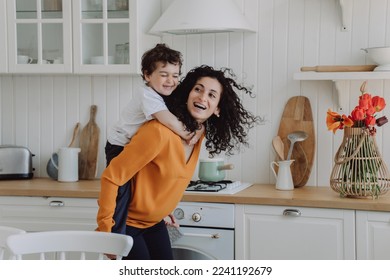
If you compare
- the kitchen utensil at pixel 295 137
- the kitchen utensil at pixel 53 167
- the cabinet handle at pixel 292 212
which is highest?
the kitchen utensil at pixel 295 137

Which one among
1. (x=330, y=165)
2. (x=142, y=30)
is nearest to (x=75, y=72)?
(x=142, y=30)

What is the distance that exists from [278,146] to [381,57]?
2.21 ft

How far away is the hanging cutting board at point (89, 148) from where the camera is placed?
157 inches

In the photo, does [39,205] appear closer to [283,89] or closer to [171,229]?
[171,229]

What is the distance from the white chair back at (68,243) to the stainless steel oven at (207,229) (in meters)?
1.29

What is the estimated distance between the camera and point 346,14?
3547 millimetres

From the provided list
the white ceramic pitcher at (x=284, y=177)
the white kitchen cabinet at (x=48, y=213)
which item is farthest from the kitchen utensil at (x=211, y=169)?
the white kitchen cabinet at (x=48, y=213)

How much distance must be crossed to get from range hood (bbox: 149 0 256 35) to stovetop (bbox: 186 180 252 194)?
2.49ft

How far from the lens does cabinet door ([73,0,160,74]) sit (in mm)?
3617

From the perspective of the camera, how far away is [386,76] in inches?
130

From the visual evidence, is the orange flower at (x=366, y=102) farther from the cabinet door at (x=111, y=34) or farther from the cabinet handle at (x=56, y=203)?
the cabinet handle at (x=56, y=203)

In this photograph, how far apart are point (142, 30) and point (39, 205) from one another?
1.02 metres

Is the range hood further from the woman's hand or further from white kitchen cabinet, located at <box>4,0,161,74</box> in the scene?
the woman's hand

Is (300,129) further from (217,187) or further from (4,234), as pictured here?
(4,234)
